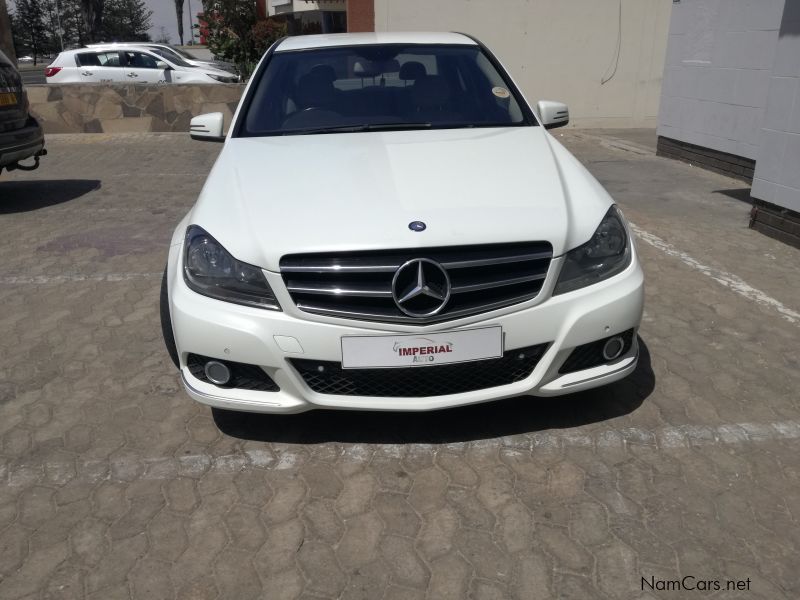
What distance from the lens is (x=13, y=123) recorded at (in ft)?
25.3

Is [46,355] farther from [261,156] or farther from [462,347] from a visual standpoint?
[462,347]

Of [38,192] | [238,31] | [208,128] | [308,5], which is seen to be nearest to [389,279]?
[208,128]

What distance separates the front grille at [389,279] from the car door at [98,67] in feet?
46.6

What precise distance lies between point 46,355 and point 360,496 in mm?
2302

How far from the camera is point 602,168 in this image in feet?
31.1

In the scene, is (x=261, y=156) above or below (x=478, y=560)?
above

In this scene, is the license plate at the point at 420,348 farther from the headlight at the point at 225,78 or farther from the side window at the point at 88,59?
the side window at the point at 88,59

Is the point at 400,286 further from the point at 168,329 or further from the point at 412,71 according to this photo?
the point at 412,71

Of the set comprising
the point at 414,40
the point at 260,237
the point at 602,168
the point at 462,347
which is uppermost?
the point at 414,40

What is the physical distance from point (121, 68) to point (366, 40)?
12304mm

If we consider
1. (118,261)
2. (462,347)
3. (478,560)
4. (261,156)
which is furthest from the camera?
(118,261)

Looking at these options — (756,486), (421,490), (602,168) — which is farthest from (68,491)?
(602,168)

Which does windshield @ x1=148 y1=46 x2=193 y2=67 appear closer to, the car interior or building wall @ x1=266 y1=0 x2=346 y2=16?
building wall @ x1=266 y1=0 x2=346 y2=16

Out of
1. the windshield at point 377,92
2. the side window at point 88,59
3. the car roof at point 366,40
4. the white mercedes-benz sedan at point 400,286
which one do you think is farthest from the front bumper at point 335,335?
the side window at point 88,59
